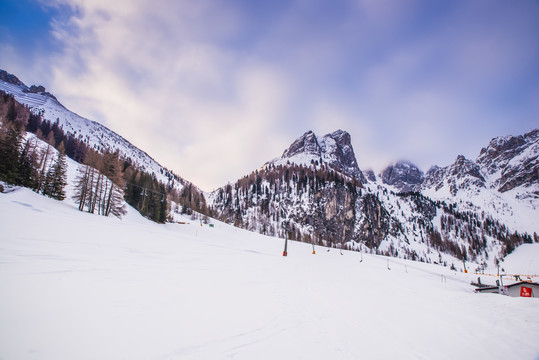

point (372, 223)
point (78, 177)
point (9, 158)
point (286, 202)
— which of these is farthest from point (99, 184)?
point (372, 223)

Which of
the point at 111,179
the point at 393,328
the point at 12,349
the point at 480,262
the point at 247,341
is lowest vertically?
the point at 480,262

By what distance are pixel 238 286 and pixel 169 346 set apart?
616 centimetres

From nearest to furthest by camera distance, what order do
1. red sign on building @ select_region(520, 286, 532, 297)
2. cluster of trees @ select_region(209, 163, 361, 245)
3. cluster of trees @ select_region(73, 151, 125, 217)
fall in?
red sign on building @ select_region(520, 286, 532, 297) < cluster of trees @ select_region(73, 151, 125, 217) < cluster of trees @ select_region(209, 163, 361, 245)

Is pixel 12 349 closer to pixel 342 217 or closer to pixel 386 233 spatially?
pixel 342 217

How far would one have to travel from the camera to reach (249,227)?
462ft

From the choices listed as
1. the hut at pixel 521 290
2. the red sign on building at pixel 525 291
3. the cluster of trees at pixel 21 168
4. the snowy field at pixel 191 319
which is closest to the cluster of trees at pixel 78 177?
the cluster of trees at pixel 21 168

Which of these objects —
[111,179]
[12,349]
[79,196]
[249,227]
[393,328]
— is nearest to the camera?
[12,349]

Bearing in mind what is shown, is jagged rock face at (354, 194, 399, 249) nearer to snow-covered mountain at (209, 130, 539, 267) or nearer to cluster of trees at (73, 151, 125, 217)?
snow-covered mountain at (209, 130, 539, 267)

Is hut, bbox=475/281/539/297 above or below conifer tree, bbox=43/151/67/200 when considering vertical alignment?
below

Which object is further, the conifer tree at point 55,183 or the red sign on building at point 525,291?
the conifer tree at point 55,183

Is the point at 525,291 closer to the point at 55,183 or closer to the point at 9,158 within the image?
the point at 55,183

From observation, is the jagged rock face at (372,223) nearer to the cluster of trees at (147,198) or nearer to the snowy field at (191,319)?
the cluster of trees at (147,198)

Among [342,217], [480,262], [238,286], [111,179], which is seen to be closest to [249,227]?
[342,217]

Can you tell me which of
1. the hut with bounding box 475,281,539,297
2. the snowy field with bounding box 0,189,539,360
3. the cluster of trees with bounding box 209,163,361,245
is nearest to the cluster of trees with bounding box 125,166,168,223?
the snowy field with bounding box 0,189,539,360
